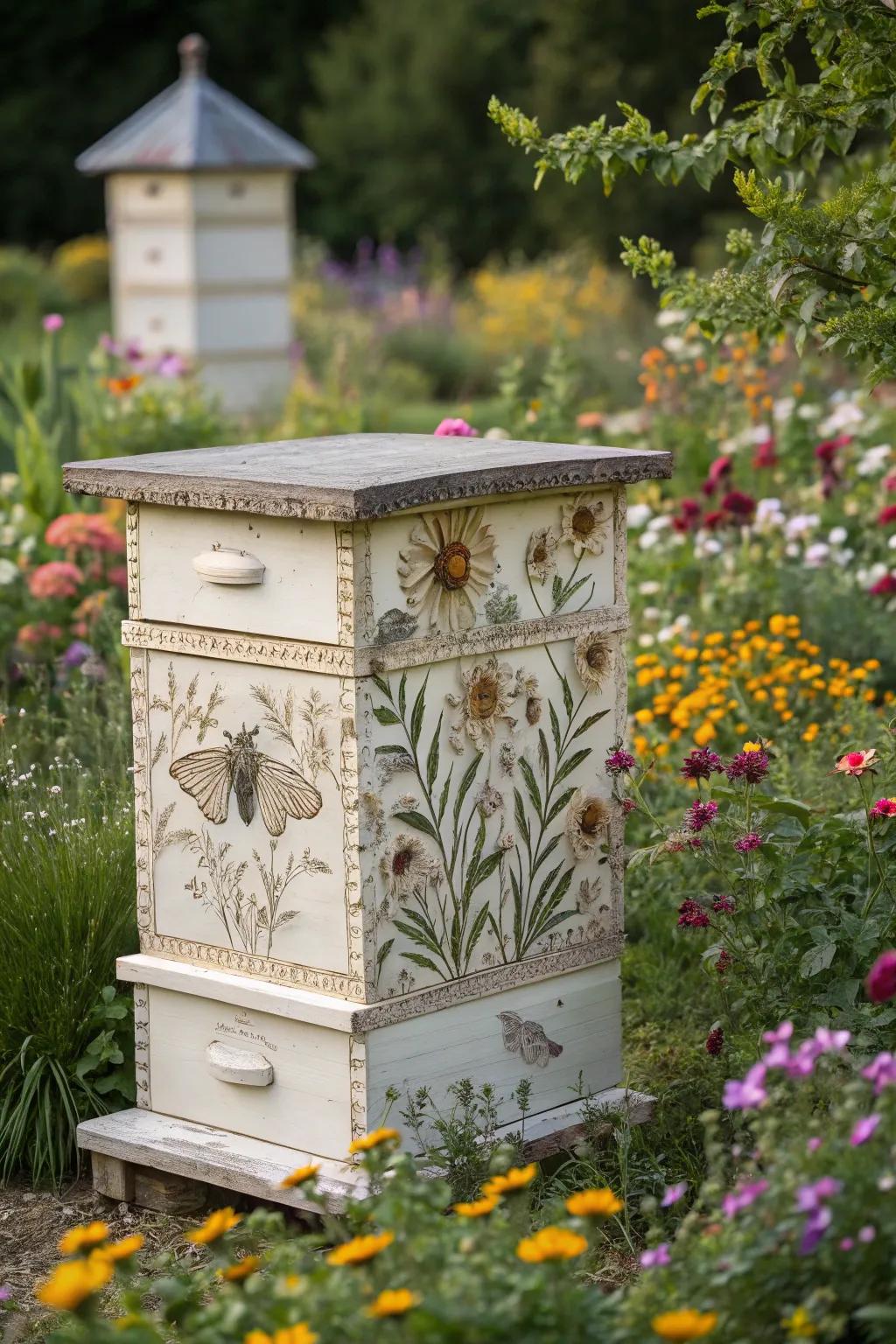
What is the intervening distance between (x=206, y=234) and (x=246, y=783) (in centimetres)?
850

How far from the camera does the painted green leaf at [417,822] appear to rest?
2.64 meters

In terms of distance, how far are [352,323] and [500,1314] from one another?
12.1 m

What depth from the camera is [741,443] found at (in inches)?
234

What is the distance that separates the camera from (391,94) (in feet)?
68.2

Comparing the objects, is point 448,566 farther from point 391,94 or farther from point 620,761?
point 391,94

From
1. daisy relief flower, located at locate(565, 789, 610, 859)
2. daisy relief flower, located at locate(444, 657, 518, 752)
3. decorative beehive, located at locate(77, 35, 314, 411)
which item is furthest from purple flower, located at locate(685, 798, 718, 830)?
decorative beehive, located at locate(77, 35, 314, 411)

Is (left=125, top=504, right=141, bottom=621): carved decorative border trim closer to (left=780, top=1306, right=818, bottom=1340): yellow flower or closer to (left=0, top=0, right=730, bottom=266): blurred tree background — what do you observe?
(left=780, top=1306, right=818, bottom=1340): yellow flower

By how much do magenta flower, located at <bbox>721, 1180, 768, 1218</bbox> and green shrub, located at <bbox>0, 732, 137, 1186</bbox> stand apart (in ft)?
4.83

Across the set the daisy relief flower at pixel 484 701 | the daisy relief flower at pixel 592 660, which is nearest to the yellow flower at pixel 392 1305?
the daisy relief flower at pixel 484 701

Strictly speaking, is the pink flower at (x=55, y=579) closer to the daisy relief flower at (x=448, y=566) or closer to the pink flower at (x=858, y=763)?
the daisy relief flower at (x=448, y=566)

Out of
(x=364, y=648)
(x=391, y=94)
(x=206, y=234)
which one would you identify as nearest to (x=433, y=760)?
(x=364, y=648)

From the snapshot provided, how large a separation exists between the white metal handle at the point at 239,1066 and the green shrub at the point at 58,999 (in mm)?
308

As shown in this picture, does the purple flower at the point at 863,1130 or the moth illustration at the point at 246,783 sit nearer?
the purple flower at the point at 863,1130

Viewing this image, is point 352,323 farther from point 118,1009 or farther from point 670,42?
point 118,1009
